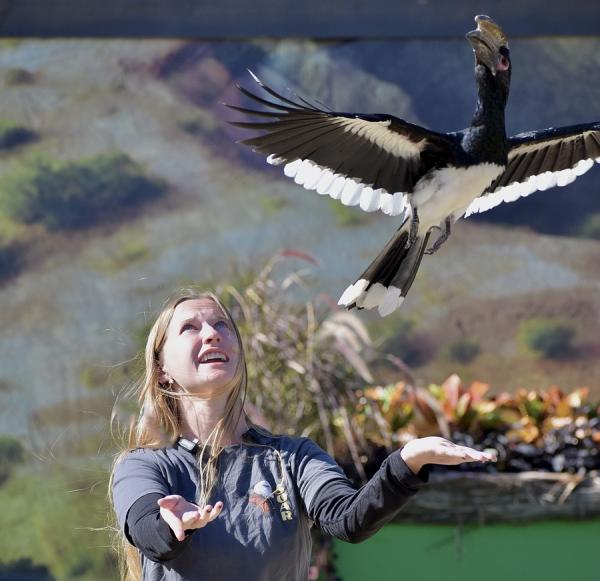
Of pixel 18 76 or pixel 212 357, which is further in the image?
pixel 18 76

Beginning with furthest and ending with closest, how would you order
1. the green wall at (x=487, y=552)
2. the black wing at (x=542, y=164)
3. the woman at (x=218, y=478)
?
the green wall at (x=487, y=552)
the black wing at (x=542, y=164)
the woman at (x=218, y=478)

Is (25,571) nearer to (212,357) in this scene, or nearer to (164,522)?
(212,357)

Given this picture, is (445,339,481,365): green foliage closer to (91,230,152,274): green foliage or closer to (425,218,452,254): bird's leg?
(91,230,152,274): green foliage

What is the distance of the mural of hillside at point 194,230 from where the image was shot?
3988 millimetres

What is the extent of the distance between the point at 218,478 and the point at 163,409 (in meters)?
0.15

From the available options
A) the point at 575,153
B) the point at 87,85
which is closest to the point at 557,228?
the point at 87,85

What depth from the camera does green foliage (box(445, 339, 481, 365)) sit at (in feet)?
13.1

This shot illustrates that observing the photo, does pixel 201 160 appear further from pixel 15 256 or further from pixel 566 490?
pixel 566 490

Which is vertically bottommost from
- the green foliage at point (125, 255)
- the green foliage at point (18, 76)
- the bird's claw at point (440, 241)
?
the bird's claw at point (440, 241)

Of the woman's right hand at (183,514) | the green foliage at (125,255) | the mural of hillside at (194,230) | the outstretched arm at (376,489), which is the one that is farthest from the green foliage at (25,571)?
the woman's right hand at (183,514)

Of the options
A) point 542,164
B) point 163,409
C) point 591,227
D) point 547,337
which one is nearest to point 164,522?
point 163,409

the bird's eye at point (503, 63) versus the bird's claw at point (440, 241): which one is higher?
the bird's eye at point (503, 63)

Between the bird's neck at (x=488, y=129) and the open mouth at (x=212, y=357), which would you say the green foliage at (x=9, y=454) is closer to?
the open mouth at (x=212, y=357)

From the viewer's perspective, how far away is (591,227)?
403cm
